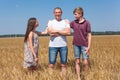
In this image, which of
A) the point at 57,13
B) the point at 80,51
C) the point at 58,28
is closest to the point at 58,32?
the point at 58,28

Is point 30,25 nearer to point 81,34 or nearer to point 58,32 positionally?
point 58,32

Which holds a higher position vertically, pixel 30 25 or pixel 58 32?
pixel 30 25

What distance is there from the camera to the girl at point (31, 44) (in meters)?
6.97

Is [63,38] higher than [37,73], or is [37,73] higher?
[63,38]

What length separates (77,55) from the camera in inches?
269

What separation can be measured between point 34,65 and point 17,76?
643mm

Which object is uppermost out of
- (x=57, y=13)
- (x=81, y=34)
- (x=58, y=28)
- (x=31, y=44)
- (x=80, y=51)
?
(x=57, y=13)

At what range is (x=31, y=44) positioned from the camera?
22.8ft

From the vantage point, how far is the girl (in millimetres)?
6973

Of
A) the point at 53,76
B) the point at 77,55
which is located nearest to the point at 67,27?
the point at 77,55

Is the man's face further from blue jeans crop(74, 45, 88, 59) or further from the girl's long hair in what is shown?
blue jeans crop(74, 45, 88, 59)

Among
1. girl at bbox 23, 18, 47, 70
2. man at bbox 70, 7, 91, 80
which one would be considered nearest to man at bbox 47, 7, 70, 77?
man at bbox 70, 7, 91, 80

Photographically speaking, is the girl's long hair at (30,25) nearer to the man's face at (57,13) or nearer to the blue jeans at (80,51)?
the man's face at (57,13)

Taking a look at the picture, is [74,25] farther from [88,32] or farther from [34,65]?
[34,65]
